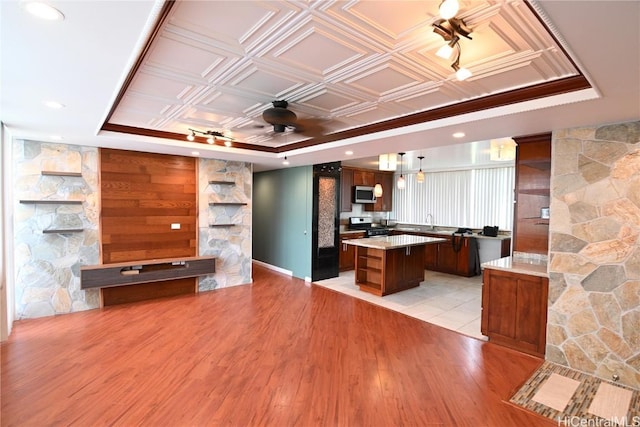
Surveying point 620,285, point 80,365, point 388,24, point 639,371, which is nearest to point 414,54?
point 388,24

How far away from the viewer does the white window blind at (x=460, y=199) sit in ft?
22.9

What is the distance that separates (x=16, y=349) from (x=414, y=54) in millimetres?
4877

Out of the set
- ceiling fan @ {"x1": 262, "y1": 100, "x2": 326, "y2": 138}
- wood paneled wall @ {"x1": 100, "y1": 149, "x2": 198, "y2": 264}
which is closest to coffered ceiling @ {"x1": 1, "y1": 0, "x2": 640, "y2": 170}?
ceiling fan @ {"x1": 262, "y1": 100, "x2": 326, "y2": 138}

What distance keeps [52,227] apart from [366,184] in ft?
21.4

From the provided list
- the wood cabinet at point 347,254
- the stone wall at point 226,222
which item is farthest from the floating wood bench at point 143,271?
the wood cabinet at point 347,254

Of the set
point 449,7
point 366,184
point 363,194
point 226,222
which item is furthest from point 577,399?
point 366,184

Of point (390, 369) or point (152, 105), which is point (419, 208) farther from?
point (152, 105)

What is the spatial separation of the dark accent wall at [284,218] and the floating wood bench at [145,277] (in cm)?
191

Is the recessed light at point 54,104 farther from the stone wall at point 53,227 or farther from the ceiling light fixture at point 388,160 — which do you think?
the ceiling light fixture at point 388,160

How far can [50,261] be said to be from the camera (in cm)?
441

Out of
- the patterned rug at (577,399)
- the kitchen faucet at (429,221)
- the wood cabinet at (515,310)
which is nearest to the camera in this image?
the patterned rug at (577,399)

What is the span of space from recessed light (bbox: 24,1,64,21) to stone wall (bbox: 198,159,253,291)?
4.26 meters

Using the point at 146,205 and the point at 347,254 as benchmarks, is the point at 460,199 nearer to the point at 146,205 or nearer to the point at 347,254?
the point at 347,254

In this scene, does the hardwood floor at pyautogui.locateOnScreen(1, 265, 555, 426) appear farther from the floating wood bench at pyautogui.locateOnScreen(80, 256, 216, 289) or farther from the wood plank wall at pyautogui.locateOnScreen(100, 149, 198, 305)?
the wood plank wall at pyautogui.locateOnScreen(100, 149, 198, 305)
